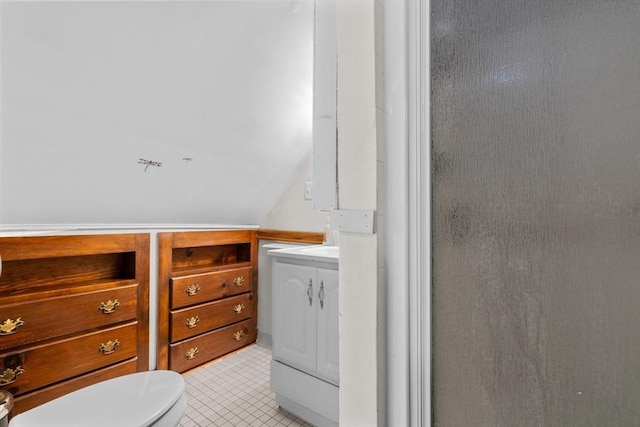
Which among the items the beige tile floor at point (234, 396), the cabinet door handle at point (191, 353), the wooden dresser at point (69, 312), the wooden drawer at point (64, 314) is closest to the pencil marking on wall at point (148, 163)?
the wooden dresser at point (69, 312)

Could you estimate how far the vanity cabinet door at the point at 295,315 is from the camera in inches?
62.1

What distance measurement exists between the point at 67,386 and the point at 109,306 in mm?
389

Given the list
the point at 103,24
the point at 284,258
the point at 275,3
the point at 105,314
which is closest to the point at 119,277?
the point at 105,314

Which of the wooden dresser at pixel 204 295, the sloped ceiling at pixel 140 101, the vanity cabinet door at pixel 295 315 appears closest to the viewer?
the sloped ceiling at pixel 140 101

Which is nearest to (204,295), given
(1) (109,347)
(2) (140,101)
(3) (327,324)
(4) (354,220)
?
(1) (109,347)

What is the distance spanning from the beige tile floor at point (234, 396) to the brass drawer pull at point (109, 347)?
0.49m

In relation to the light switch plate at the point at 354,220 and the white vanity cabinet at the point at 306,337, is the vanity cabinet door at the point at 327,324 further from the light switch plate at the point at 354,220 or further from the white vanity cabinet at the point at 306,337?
the light switch plate at the point at 354,220

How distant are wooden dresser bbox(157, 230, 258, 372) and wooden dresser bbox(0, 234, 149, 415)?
13cm

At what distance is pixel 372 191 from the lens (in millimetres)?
738

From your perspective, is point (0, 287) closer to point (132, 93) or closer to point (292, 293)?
point (132, 93)

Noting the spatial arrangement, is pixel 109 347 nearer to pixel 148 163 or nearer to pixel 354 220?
pixel 148 163

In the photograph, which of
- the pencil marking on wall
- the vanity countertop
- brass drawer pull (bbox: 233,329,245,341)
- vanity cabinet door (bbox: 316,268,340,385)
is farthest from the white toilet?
brass drawer pull (bbox: 233,329,245,341)

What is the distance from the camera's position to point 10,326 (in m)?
1.34

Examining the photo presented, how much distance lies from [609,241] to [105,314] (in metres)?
2.05
